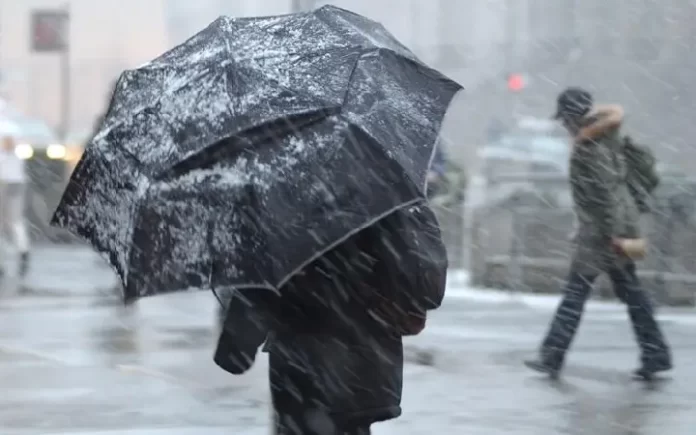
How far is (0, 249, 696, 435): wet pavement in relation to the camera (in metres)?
7.12

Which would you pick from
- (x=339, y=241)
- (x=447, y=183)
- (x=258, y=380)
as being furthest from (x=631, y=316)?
(x=447, y=183)

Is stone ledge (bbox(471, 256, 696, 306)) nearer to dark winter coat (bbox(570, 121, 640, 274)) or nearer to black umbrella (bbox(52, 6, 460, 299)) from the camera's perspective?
dark winter coat (bbox(570, 121, 640, 274))

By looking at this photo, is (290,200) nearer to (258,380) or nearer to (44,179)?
(258,380)

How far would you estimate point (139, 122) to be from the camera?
157 inches

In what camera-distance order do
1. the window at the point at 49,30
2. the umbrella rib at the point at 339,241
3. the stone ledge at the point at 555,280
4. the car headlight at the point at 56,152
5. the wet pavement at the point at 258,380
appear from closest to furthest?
the umbrella rib at the point at 339,241 → the wet pavement at the point at 258,380 → the stone ledge at the point at 555,280 → the car headlight at the point at 56,152 → the window at the point at 49,30

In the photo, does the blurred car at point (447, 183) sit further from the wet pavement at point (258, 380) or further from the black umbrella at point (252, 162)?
the black umbrella at point (252, 162)

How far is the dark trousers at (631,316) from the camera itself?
27.6 ft

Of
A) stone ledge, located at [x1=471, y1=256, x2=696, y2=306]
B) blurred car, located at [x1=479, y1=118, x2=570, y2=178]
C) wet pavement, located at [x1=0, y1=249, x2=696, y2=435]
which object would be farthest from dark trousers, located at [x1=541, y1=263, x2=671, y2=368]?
blurred car, located at [x1=479, y1=118, x2=570, y2=178]

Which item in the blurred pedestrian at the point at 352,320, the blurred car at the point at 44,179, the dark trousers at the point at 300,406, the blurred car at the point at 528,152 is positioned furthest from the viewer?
the blurred car at the point at 44,179

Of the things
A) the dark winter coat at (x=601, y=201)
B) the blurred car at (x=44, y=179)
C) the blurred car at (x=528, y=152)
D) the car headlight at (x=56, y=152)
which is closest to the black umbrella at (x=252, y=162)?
the dark winter coat at (x=601, y=201)

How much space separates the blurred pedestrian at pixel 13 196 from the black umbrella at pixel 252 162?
35.6 feet

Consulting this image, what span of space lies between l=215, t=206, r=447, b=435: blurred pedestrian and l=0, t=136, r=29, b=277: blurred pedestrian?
11035 millimetres

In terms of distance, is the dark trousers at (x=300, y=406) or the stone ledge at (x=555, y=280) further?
the stone ledge at (x=555, y=280)

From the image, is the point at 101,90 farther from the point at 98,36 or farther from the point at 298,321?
the point at 298,321
